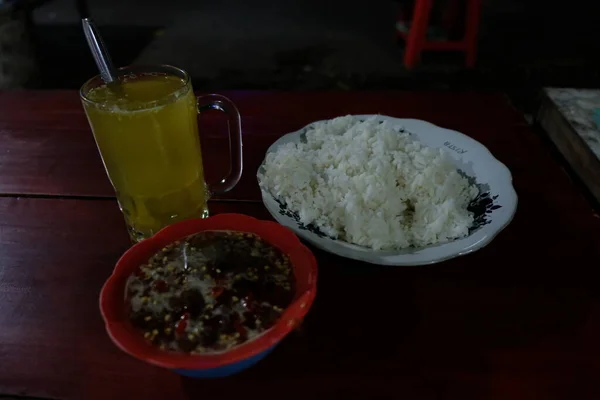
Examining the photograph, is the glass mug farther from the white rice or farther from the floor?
the floor

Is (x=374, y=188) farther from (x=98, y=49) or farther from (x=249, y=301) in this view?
(x=98, y=49)

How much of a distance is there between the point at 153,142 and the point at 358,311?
0.41m

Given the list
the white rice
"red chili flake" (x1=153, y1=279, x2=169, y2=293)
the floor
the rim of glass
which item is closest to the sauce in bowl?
"red chili flake" (x1=153, y1=279, x2=169, y2=293)

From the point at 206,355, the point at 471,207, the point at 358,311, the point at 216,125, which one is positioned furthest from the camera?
the point at 216,125

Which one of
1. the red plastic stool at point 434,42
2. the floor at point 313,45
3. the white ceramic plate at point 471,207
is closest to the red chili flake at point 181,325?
the white ceramic plate at point 471,207

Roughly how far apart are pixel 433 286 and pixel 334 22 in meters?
3.61

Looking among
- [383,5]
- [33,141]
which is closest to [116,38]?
[383,5]

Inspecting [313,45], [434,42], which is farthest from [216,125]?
[313,45]

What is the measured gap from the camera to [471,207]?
870 mm

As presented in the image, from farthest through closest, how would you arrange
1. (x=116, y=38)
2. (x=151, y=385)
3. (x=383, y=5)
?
1. (x=383, y=5)
2. (x=116, y=38)
3. (x=151, y=385)

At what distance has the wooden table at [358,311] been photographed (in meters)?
0.65

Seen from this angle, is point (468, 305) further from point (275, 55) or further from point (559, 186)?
point (275, 55)

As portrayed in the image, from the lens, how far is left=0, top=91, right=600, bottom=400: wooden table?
65cm

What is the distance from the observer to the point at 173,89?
837 mm
